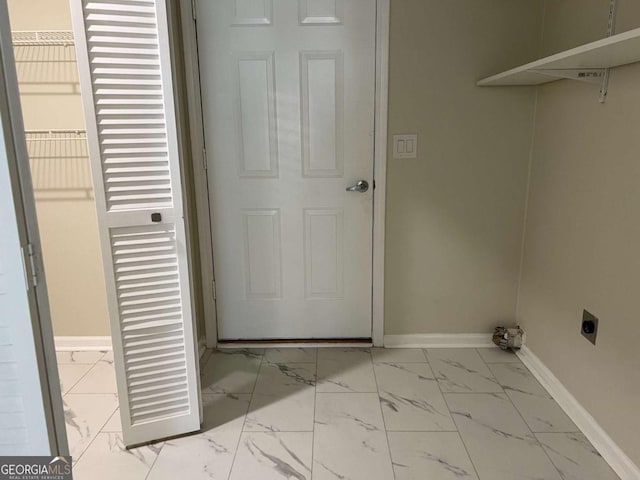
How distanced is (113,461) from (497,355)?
198 cm

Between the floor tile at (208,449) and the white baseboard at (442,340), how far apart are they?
1.00 m

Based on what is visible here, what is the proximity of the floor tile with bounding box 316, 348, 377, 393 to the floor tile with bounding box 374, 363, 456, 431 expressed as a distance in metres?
0.06

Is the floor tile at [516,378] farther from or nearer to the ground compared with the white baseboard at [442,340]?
nearer to the ground

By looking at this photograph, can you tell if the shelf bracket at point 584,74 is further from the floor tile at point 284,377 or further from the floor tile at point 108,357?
the floor tile at point 108,357

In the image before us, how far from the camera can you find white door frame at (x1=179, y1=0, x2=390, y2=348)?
7.40ft

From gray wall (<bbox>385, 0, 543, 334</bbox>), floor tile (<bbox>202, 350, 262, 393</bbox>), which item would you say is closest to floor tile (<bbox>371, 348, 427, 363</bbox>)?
gray wall (<bbox>385, 0, 543, 334</bbox>)

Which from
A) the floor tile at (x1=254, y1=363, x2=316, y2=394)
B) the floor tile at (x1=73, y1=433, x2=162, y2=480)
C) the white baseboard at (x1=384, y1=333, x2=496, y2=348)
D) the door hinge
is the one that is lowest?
the floor tile at (x1=73, y1=433, x2=162, y2=480)

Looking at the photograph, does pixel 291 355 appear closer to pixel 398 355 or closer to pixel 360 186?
pixel 398 355

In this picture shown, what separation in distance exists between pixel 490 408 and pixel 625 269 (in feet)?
2.82

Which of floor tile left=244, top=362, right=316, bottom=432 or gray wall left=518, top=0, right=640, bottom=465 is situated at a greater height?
gray wall left=518, top=0, right=640, bottom=465

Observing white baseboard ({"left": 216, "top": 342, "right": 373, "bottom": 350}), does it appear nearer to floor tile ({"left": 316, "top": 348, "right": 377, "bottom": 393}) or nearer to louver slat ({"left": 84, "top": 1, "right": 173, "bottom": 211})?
floor tile ({"left": 316, "top": 348, "right": 377, "bottom": 393})

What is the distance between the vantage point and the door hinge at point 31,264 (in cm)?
88

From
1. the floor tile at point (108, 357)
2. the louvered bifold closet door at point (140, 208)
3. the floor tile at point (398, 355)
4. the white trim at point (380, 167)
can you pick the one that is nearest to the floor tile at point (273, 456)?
the louvered bifold closet door at point (140, 208)

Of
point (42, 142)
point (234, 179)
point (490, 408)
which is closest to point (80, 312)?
point (42, 142)
